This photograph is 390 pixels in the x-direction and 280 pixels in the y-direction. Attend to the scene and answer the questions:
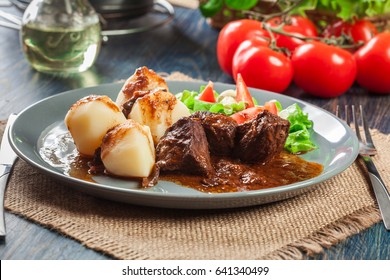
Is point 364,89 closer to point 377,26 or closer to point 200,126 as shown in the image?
point 377,26

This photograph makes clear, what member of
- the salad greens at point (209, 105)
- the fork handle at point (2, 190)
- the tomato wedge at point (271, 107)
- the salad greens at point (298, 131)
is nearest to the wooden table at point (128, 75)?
the fork handle at point (2, 190)

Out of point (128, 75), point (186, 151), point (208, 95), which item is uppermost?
point (186, 151)

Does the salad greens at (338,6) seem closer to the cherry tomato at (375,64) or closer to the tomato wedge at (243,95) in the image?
the cherry tomato at (375,64)

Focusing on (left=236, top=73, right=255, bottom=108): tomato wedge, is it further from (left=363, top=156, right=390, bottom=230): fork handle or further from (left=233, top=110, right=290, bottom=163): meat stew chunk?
(left=363, top=156, right=390, bottom=230): fork handle

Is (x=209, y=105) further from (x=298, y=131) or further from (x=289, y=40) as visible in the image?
(x=289, y=40)

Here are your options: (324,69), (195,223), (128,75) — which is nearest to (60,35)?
(128,75)

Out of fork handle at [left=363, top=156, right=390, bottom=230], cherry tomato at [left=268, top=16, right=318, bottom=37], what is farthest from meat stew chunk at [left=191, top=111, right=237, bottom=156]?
cherry tomato at [left=268, top=16, right=318, bottom=37]
